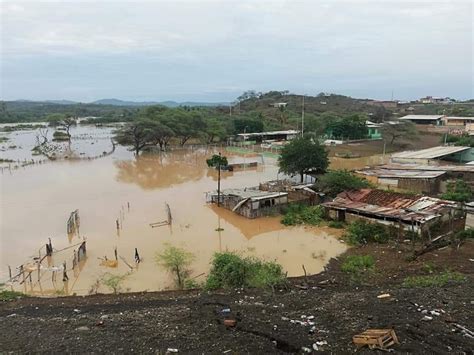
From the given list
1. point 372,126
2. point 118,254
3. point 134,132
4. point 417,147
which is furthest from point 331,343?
point 372,126

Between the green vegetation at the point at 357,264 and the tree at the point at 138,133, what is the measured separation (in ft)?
110

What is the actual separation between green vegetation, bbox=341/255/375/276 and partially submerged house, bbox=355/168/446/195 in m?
12.3

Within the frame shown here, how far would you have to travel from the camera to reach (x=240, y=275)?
12.2 metres

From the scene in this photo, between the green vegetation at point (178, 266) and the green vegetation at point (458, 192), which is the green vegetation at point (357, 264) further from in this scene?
the green vegetation at point (458, 192)

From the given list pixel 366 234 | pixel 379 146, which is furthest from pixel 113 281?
pixel 379 146

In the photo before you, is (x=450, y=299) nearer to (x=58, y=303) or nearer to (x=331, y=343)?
(x=331, y=343)

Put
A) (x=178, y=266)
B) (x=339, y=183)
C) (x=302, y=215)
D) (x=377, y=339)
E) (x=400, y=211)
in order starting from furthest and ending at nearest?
1. (x=339, y=183)
2. (x=302, y=215)
3. (x=400, y=211)
4. (x=178, y=266)
5. (x=377, y=339)

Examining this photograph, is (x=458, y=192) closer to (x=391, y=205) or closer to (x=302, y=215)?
(x=391, y=205)

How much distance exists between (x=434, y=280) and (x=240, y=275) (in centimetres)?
564

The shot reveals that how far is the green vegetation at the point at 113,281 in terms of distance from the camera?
42.7 feet

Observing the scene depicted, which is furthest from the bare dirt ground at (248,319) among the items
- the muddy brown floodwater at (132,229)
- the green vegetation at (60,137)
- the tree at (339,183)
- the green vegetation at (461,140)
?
the green vegetation at (60,137)

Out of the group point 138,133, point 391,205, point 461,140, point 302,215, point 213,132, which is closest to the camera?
point 391,205

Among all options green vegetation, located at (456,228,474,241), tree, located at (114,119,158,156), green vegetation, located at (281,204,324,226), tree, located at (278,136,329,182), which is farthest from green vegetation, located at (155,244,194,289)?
tree, located at (114,119,158,156)

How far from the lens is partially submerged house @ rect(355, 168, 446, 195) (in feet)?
81.8
